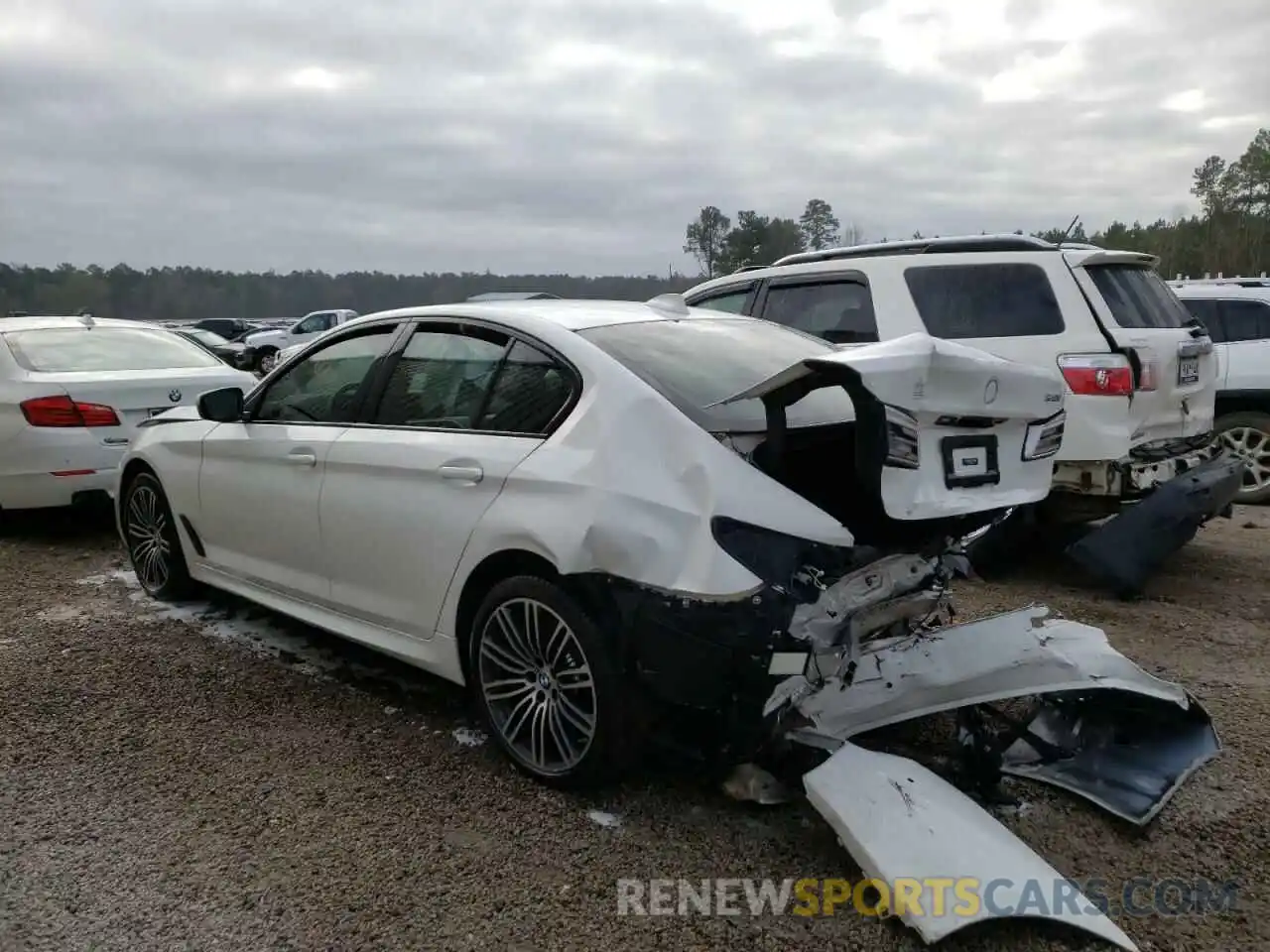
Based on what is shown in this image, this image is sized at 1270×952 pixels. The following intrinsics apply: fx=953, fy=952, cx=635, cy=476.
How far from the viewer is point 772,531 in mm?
2668

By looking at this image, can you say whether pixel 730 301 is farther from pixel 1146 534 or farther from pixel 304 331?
pixel 304 331

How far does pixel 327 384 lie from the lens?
4.17 m

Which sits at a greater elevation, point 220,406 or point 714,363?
point 714,363

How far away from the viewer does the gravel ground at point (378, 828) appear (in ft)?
8.13

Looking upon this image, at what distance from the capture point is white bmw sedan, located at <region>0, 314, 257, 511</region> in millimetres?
6270

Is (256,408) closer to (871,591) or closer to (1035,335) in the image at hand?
(871,591)

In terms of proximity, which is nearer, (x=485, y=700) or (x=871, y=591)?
(x=871, y=591)

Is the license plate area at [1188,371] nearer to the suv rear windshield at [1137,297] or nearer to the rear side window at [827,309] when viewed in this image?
the suv rear windshield at [1137,297]

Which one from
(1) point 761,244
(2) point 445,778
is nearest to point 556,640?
(2) point 445,778

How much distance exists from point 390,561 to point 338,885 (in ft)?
4.00

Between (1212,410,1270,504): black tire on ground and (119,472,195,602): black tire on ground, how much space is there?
7.70m

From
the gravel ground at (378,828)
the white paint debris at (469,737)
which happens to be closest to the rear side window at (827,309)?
the gravel ground at (378,828)


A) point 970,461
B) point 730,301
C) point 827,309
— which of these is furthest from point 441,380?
point 730,301

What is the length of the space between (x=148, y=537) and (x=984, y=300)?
4968 millimetres
